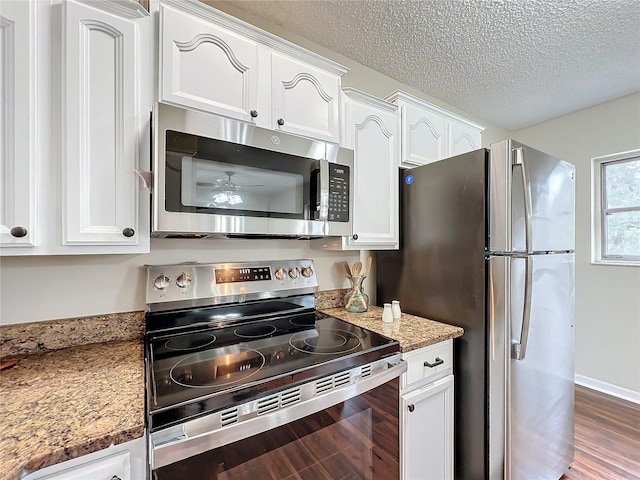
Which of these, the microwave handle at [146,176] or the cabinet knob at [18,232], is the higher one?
the microwave handle at [146,176]

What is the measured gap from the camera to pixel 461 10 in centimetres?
157

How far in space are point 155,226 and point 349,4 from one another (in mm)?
1514

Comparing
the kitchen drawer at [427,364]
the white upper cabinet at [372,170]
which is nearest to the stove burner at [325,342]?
the kitchen drawer at [427,364]

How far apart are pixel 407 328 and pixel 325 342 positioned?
1.57ft

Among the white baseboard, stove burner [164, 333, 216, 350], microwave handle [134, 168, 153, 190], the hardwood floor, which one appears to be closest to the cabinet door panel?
stove burner [164, 333, 216, 350]

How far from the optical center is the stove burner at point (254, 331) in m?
1.33

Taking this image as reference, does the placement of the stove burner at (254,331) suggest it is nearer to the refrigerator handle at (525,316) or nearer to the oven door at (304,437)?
the oven door at (304,437)

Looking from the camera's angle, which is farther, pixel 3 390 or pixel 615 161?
pixel 615 161

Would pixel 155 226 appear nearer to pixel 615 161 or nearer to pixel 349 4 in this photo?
pixel 349 4

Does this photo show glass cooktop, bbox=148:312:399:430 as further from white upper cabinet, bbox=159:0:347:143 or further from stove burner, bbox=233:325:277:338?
white upper cabinet, bbox=159:0:347:143

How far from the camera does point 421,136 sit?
193 centimetres

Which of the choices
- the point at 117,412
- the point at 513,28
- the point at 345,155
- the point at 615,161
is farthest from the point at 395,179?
the point at 615,161

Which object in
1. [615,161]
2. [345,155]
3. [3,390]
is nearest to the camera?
[3,390]

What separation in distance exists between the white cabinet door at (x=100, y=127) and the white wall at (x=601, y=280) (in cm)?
357
